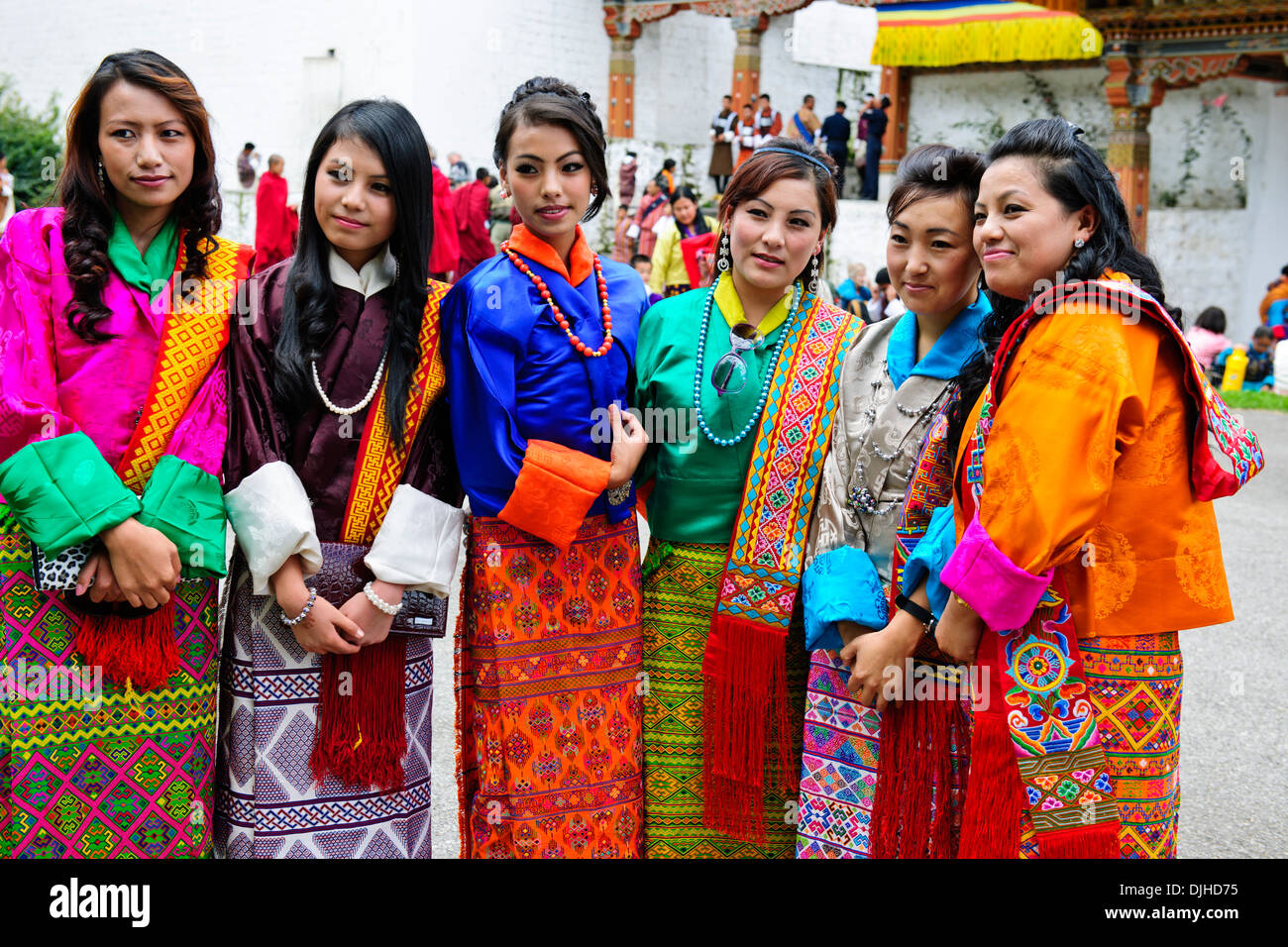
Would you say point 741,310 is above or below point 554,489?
above

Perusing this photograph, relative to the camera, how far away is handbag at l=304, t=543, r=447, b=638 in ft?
7.72

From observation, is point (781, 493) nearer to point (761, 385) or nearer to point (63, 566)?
point (761, 385)

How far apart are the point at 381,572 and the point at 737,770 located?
814mm

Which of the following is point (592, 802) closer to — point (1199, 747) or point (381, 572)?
point (381, 572)

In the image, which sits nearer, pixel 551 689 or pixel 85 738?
pixel 85 738

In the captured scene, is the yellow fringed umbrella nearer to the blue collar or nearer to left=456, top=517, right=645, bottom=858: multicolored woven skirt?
the blue collar

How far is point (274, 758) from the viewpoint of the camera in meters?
2.38

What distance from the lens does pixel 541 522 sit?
2.36 metres

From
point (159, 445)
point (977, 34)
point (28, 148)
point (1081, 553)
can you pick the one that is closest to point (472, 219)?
point (977, 34)

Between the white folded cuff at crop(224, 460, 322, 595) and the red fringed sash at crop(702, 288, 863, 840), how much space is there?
0.82 meters

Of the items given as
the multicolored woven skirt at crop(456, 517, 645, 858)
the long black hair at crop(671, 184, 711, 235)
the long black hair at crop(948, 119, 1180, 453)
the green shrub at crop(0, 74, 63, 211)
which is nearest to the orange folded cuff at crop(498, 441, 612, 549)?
the multicolored woven skirt at crop(456, 517, 645, 858)

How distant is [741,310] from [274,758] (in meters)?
1.30

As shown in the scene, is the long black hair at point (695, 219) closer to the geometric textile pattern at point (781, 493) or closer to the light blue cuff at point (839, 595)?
the geometric textile pattern at point (781, 493)

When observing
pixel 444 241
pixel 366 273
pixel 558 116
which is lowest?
pixel 366 273
